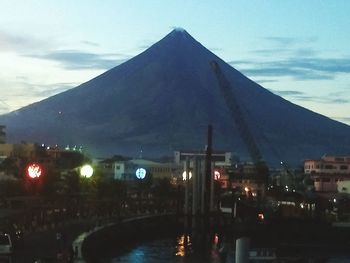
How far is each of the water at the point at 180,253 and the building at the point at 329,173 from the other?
42.1m

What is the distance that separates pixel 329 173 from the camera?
92812 millimetres

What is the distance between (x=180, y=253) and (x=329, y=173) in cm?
5420

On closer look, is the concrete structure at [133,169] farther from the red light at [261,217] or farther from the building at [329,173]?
the red light at [261,217]

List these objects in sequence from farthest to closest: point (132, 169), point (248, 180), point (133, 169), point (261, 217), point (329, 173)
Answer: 1. point (132, 169)
2. point (133, 169)
3. point (248, 180)
4. point (329, 173)
5. point (261, 217)

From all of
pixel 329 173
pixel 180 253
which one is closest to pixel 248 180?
pixel 329 173

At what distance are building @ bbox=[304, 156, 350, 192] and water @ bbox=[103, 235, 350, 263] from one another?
42096 mm

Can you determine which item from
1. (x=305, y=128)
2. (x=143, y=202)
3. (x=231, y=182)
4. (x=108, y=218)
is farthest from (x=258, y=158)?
(x=305, y=128)

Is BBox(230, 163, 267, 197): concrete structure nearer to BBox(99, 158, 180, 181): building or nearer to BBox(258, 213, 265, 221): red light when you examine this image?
BBox(99, 158, 180, 181): building

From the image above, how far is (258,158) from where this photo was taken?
89.2 meters

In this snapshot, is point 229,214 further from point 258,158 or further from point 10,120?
point 10,120

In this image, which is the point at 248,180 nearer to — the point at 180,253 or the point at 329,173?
the point at 329,173

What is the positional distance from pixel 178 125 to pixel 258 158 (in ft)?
244

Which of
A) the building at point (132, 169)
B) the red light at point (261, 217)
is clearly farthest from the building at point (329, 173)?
the red light at point (261, 217)

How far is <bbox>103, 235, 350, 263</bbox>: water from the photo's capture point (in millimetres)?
37094
